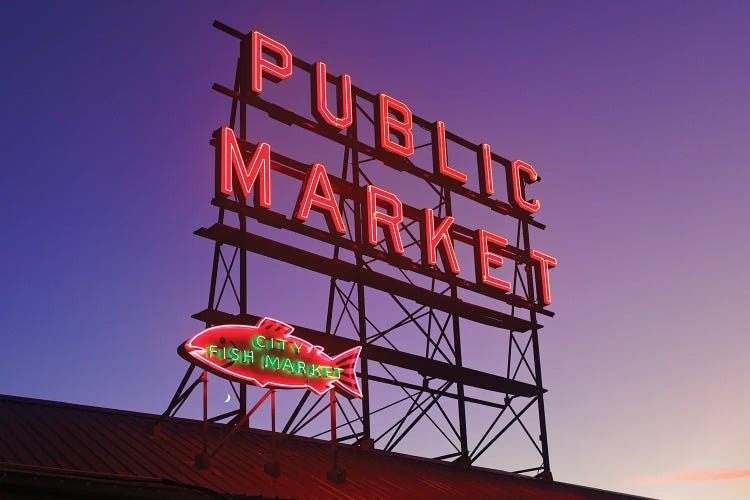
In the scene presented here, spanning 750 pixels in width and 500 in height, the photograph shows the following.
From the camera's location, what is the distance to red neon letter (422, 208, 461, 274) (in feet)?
94.0

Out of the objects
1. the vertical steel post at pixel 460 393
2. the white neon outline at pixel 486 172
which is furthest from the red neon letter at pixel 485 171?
the vertical steel post at pixel 460 393

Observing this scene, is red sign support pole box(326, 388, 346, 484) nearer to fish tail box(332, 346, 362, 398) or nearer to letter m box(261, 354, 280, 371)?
fish tail box(332, 346, 362, 398)

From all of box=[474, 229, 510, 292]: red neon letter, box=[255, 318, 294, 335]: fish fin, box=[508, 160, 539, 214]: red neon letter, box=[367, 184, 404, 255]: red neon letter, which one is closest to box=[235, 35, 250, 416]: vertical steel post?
box=[255, 318, 294, 335]: fish fin

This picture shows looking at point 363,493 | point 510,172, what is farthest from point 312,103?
point 363,493

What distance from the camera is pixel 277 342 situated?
19.7m

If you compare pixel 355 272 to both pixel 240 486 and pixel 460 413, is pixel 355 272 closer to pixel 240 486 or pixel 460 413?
pixel 460 413

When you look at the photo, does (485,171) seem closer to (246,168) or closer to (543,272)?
(543,272)

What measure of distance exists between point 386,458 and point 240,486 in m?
6.85

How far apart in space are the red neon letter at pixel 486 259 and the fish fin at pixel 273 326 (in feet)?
37.9

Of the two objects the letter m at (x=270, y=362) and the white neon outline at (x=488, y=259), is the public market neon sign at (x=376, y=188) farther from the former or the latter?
the letter m at (x=270, y=362)

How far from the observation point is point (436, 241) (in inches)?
1142

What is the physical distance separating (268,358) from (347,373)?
2.17 m

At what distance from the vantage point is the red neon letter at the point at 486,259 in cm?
3031

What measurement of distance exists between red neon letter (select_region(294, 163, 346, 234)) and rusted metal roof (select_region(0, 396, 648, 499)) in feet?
19.4
